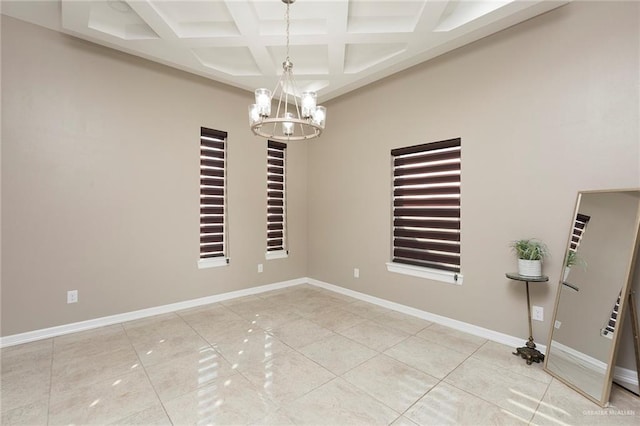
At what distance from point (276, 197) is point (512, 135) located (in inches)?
132

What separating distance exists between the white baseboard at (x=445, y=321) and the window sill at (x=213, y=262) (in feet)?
5.76

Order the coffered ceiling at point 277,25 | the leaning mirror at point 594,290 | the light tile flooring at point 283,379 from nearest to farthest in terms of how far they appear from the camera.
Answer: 1. the light tile flooring at point 283,379
2. the leaning mirror at point 594,290
3. the coffered ceiling at point 277,25

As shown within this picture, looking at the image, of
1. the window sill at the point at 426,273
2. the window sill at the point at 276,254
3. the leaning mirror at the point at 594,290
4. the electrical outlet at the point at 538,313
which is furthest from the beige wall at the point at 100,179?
the leaning mirror at the point at 594,290

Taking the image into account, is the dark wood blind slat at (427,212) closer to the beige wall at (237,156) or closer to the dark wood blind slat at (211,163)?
the beige wall at (237,156)

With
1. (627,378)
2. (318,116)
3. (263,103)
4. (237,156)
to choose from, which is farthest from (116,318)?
(627,378)

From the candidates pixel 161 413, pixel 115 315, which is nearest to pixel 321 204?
pixel 115 315

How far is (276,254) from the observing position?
191 inches

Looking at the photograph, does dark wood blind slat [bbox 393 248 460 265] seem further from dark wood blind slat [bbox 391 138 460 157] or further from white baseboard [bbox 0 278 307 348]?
white baseboard [bbox 0 278 307 348]

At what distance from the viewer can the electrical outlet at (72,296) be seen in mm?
3117

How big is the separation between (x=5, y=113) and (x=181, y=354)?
9.33 ft

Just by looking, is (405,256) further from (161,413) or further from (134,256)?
(134,256)

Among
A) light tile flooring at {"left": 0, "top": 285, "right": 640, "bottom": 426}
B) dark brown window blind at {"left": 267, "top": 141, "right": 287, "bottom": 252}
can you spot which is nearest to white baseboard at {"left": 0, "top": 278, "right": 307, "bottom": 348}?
light tile flooring at {"left": 0, "top": 285, "right": 640, "bottom": 426}

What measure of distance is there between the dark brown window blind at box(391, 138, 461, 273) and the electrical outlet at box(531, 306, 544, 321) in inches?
30.1

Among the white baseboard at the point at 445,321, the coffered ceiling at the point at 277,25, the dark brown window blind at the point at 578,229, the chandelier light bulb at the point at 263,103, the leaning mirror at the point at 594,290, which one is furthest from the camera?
the white baseboard at the point at 445,321
